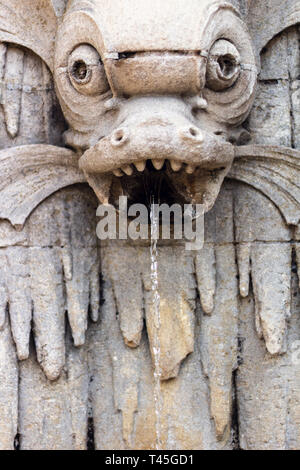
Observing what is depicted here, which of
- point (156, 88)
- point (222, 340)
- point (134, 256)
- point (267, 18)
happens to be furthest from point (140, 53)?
point (222, 340)

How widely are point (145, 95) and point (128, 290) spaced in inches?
21.1

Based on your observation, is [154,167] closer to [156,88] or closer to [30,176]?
[156,88]

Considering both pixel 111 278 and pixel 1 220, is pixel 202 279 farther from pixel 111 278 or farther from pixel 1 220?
pixel 1 220

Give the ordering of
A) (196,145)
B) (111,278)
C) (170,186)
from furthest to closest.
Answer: (111,278) → (170,186) → (196,145)

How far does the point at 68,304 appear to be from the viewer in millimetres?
2479

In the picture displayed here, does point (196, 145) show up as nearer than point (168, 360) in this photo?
Yes

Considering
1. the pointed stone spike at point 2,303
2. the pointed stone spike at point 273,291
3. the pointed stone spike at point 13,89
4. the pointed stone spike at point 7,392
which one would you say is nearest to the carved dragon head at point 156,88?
the pointed stone spike at point 13,89

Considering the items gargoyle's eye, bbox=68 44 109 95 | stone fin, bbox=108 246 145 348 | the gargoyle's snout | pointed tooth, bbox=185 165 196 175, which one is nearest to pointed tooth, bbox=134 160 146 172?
the gargoyle's snout

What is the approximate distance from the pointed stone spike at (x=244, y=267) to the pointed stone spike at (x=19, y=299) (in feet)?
1.80

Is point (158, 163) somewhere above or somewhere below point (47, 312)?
above

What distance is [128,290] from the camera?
8.32 ft

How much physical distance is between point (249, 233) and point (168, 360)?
0.40 meters
